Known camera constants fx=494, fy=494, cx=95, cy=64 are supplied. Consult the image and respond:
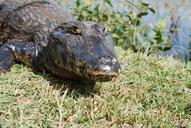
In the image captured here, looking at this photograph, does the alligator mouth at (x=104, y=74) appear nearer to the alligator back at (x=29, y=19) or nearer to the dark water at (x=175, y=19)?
the alligator back at (x=29, y=19)

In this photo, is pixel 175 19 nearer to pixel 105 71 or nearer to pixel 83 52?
pixel 83 52

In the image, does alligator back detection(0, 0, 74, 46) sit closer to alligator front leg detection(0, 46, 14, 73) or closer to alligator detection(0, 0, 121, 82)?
alligator detection(0, 0, 121, 82)

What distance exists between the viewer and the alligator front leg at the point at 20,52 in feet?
15.3

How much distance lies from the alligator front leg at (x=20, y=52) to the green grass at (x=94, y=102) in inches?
5.2

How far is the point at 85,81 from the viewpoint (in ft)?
13.9

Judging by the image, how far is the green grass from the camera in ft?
11.7

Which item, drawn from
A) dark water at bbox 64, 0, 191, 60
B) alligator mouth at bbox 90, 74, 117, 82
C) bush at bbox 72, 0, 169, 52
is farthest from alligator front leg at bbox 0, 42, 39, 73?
dark water at bbox 64, 0, 191, 60

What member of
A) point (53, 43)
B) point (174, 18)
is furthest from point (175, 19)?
point (53, 43)

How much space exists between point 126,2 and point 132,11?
191mm

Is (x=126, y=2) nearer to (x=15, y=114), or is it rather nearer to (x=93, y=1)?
(x=93, y=1)

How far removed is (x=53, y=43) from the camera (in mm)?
4457

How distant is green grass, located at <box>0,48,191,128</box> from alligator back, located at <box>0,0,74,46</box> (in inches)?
23.0

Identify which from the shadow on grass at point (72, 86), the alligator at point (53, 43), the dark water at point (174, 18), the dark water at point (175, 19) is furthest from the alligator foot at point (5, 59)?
the dark water at point (175, 19)

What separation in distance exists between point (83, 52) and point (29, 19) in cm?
144
